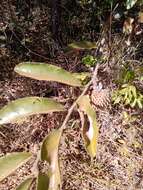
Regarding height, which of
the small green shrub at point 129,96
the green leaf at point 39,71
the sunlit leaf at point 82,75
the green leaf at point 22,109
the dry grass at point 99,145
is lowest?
the dry grass at point 99,145

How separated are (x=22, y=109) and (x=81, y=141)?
484mm

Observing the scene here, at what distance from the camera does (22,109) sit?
1399mm

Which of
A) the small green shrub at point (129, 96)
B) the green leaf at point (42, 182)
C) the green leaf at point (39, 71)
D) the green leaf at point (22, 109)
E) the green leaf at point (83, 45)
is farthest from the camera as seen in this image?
the green leaf at point (83, 45)

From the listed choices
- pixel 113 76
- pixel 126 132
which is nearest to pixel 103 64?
pixel 113 76

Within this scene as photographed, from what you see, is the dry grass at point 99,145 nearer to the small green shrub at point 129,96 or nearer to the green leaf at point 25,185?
the small green shrub at point 129,96

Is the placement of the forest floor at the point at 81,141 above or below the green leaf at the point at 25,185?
below

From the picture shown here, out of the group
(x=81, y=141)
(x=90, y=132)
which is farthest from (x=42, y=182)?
(x=81, y=141)

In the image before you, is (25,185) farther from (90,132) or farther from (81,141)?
(81,141)

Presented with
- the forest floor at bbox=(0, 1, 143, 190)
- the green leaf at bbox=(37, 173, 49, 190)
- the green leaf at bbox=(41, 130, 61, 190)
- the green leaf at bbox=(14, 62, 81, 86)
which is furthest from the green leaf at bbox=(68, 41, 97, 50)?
the green leaf at bbox=(37, 173, 49, 190)

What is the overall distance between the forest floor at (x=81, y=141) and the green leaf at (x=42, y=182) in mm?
534

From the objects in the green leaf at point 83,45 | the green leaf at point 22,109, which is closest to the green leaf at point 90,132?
the green leaf at point 22,109

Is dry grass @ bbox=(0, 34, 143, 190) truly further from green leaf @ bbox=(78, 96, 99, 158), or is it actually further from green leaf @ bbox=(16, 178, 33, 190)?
green leaf @ bbox=(16, 178, 33, 190)

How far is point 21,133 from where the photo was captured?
181 centimetres

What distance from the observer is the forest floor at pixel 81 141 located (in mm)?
1767
